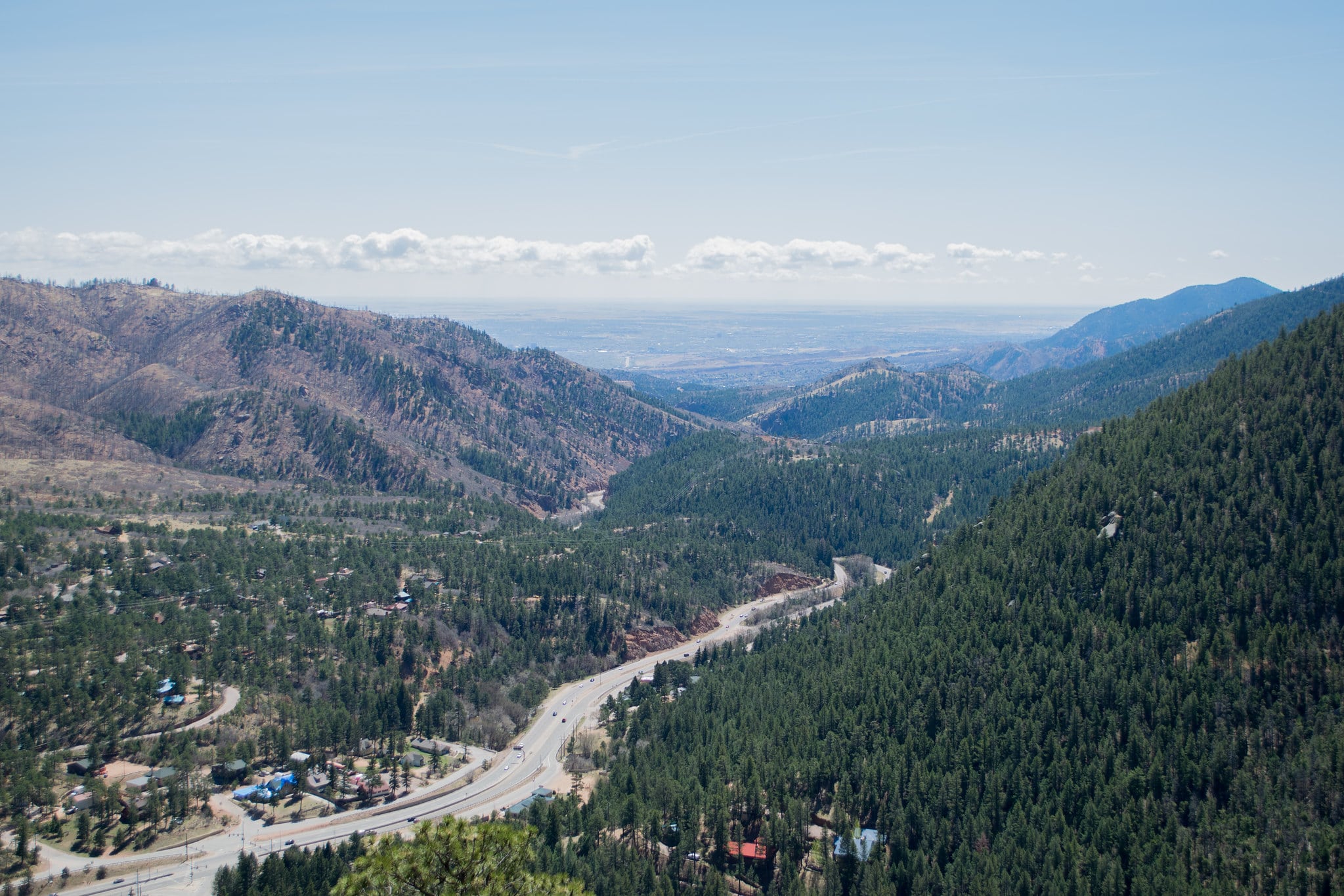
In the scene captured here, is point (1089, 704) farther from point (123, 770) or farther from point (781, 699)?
point (123, 770)

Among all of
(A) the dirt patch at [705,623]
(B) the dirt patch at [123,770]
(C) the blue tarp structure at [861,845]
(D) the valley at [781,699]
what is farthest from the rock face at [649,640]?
(B) the dirt patch at [123,770]

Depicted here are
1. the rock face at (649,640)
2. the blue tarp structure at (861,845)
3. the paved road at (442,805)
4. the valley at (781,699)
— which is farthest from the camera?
the rock face at (649,640)

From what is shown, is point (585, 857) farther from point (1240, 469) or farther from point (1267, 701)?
point (1240, 469)

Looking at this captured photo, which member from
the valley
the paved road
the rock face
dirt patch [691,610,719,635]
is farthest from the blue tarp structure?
dirt patch [691,610,719,635]

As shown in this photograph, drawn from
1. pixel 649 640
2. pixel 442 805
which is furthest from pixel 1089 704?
pixel 649 640

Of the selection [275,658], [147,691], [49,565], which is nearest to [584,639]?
[275,658]

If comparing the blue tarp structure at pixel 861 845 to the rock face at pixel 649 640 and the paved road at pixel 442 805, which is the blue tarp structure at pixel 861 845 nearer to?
the paved road at pixel 442 805
